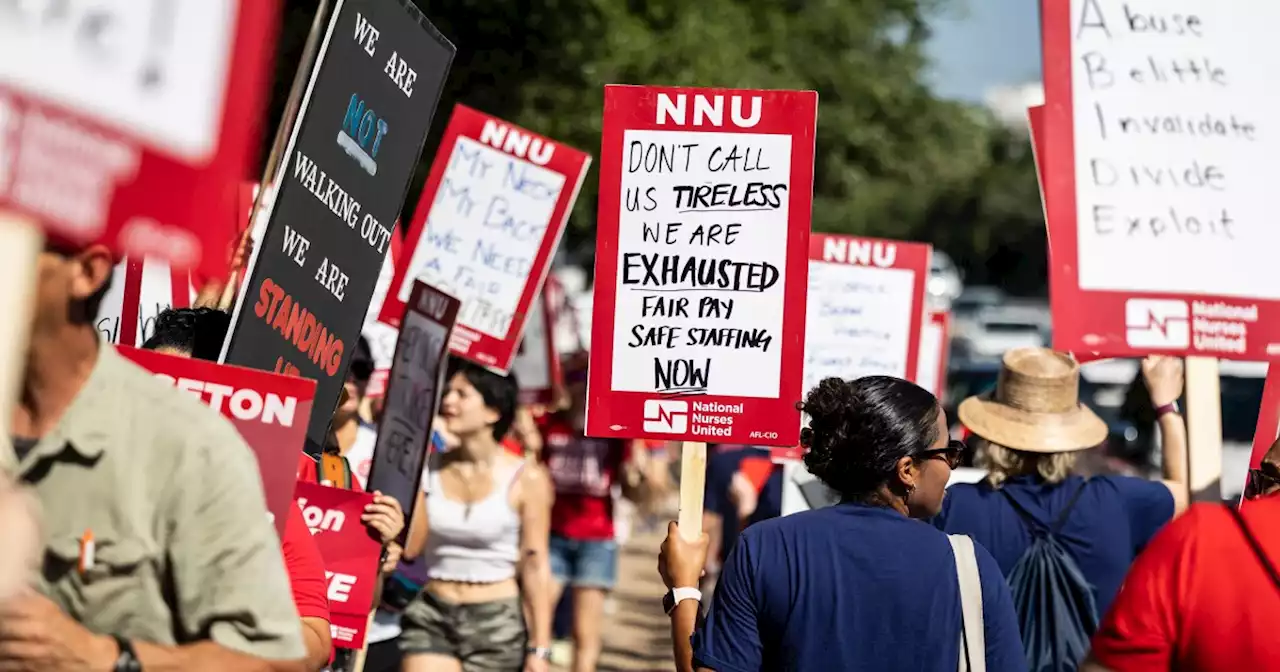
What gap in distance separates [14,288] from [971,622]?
2.11 meters

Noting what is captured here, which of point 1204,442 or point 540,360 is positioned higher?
point 540,360

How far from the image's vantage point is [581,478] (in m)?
10.4

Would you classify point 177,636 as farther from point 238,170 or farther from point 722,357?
point 722,357

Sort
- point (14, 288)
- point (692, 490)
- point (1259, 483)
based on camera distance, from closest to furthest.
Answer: point (14, 288)
point (1259, 483)
point (692, 490)

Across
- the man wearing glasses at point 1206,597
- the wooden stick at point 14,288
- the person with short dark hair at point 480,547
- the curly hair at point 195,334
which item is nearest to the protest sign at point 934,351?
the person with short dark hair at point 480,547

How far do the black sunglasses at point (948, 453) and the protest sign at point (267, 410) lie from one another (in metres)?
1.31

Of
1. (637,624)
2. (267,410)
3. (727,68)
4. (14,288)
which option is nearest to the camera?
(14,288)

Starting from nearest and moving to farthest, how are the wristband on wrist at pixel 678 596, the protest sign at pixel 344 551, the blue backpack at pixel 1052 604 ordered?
the wristband on wrist at pixel 678 596 < the protest sign at pixel 344 551 < the blue backpack at pixel 1052 604

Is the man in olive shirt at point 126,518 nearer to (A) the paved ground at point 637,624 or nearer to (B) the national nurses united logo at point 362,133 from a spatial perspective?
(B) the national nurses united logo at point 362,133

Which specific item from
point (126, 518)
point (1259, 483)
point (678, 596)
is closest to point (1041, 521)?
point (1259, 483)

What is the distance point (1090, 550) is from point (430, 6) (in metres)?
8.93

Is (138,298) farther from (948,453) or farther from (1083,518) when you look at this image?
(1083,518)

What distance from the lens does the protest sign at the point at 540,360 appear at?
10.7m

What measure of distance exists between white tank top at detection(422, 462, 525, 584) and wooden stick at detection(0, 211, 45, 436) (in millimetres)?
5280
